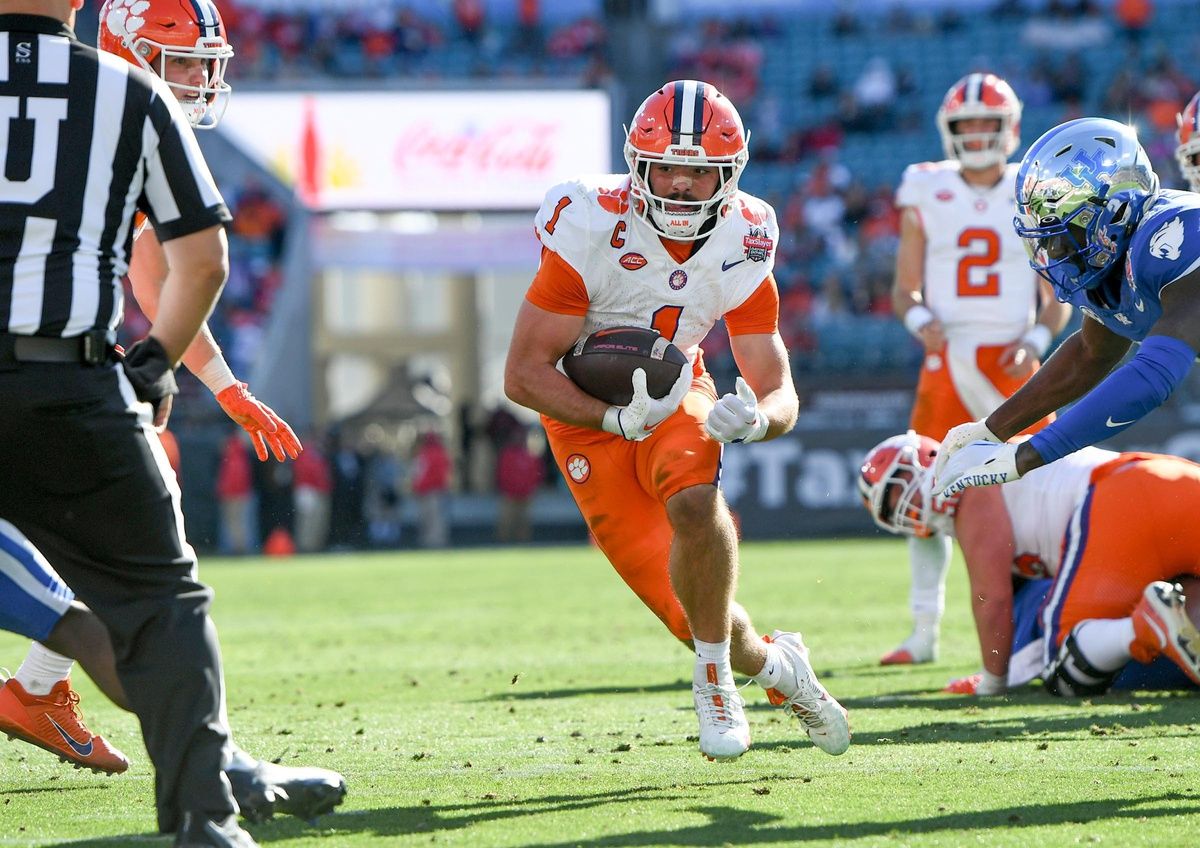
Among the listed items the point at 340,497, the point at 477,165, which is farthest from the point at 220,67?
the point at 477,165

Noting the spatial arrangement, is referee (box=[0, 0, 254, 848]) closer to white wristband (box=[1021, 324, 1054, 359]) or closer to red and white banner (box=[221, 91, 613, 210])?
white wristband (box=[1021, 324, 1054, 359])

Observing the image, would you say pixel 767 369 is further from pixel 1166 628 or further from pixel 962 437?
pixel 1166 628

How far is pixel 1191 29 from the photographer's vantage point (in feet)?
77.9

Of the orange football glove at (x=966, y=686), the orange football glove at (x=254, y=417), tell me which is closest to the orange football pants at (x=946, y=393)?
the orange football glove at (x=966, y=686)

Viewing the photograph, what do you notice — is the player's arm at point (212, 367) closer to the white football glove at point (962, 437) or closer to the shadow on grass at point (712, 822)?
the shadow on grass at point (712, 822)

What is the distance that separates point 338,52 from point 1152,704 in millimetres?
20028

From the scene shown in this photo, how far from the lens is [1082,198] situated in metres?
4.30

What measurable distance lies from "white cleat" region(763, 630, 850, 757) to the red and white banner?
18.0 m

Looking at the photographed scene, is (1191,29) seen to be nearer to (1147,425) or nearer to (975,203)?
(1147,425)

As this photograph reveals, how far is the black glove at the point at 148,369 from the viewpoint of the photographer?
3178mm

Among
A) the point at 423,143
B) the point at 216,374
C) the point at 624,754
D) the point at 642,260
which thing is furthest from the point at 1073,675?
the point at 423,143

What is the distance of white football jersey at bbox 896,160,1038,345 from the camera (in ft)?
24.4

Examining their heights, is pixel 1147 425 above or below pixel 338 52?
below

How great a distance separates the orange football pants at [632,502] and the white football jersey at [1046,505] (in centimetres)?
180
